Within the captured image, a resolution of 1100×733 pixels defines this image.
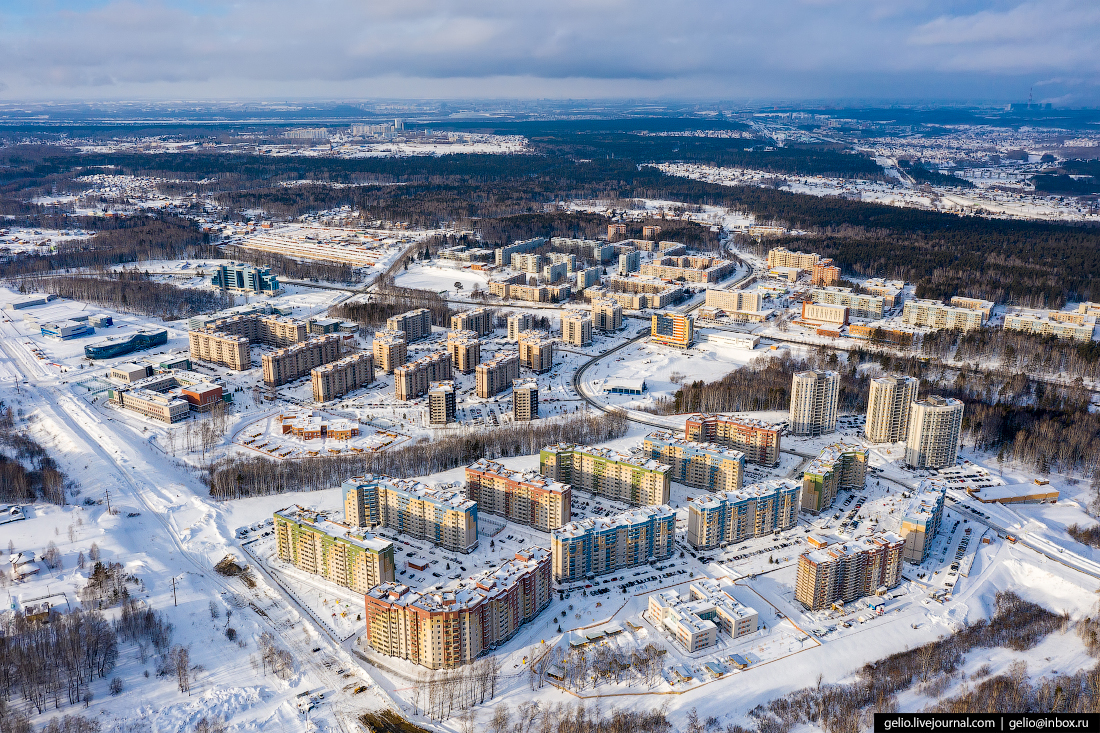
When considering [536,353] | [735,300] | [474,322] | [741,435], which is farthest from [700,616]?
[735,300]

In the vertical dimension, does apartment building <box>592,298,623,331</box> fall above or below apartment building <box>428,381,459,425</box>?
above

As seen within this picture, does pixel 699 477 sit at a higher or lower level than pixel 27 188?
lower

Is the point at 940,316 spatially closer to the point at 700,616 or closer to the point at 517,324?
the point at 517,324

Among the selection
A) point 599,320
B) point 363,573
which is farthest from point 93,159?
point 363,573

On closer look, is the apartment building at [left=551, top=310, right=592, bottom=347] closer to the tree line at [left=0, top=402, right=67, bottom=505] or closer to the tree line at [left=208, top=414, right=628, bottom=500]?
the tree line at [left=208, top=414, right=628, bottom=500]

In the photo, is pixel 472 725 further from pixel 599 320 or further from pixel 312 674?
pixel 599 320

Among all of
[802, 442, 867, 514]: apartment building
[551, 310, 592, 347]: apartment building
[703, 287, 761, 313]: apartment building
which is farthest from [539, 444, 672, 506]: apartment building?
[703, 287, 761, 313]: apartment building
